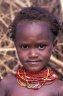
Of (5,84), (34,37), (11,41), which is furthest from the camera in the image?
(11,41)

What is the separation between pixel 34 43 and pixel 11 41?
224cm

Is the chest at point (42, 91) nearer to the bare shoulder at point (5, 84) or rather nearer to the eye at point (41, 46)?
the bare shoulder at point (5, 84)

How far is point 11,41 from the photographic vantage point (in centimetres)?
413

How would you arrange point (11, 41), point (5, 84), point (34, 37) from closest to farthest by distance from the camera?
point (34, 37)
point (5, 84)
point (11, 41)

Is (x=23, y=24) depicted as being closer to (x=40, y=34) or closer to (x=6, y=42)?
(x=40, y=34)

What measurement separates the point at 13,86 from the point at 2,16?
7.99 ft

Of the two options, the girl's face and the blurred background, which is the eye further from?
the blurred background

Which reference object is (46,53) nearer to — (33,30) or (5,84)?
(33,30)

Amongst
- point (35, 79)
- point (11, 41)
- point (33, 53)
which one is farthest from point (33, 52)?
point (11, 41)

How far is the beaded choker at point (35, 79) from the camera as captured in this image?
6.46 ft

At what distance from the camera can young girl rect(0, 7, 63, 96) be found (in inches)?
75.5

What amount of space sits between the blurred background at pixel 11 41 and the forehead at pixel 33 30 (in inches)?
81.9

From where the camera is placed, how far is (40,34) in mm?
1913

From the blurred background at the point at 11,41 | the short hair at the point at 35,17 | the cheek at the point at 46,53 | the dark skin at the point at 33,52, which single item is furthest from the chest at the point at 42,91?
the blurred background at the point at 11,41
